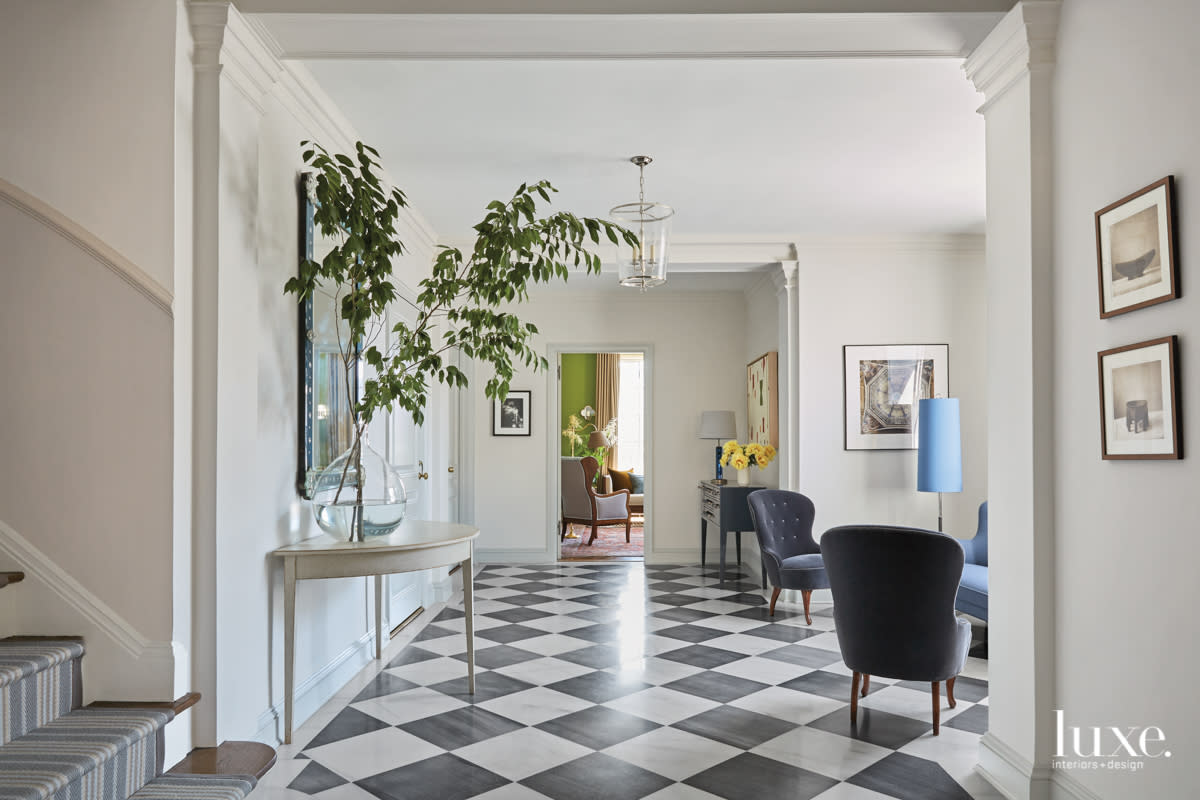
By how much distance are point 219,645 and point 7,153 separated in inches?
63.3

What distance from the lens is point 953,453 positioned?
5477 mm

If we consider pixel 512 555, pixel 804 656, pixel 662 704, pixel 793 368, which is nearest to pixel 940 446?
pixel 793 368

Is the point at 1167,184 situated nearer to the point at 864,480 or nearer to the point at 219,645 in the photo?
the point at 219,645

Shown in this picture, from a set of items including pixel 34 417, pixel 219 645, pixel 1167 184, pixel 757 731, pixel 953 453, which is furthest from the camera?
pixel 953 453

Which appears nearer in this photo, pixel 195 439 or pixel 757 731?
pixel 195 439

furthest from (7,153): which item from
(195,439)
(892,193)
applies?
(892,193)

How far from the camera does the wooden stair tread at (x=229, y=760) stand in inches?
93.0

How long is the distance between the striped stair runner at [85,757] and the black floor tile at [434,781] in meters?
0.74

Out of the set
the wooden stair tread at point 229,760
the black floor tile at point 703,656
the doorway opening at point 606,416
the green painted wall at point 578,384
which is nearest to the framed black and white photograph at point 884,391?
the black floor tile at point 703,656

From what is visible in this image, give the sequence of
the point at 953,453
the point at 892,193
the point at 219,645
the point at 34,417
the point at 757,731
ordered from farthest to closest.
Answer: the point at 953,453
the point at 892,193
the point at 757,731
the point at 219,645
the point at 34,417

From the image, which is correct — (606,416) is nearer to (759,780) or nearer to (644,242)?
(644,242)

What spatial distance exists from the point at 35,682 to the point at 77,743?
219mm

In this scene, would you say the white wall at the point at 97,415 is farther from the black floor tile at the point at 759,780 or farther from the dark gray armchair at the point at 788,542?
the dark gray armchair at the point at 788,542

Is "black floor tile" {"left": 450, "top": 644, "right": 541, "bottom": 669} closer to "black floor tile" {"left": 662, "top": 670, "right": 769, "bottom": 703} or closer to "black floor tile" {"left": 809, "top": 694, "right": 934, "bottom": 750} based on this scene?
"black floor tile" {"left": 662, "top": 670, "right": 769, "bottom": 703}
